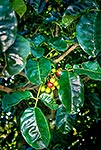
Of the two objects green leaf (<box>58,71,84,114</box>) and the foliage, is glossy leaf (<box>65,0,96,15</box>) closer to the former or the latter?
the foliage

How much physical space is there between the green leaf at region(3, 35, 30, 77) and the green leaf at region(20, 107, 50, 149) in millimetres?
232

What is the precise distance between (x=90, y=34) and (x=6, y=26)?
0.79 ft

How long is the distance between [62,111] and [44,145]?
278mm

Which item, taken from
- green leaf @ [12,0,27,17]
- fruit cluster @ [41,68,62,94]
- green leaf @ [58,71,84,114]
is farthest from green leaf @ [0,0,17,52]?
fruit cluster @ [41,68,62,94]

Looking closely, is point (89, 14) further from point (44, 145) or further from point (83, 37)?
point (44, 145)

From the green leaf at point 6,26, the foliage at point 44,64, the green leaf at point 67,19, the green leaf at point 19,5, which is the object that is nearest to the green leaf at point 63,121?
the foliage at point 44,64

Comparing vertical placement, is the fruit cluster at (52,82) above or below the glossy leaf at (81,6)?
below

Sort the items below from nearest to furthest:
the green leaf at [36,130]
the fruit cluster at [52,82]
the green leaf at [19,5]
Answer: the green leaf at [19,5] → the green leaf at [36,130] → the fruit cluster at [52,82]

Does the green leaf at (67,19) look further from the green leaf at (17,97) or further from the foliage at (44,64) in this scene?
the green leaf at (17,97)

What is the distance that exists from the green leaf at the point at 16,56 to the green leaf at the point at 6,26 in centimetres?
5

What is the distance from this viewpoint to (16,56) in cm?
58

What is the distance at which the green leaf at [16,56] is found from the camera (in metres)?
0.58

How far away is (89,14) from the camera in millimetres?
743

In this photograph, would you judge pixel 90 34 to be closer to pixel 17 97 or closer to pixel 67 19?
pixel 67 19
